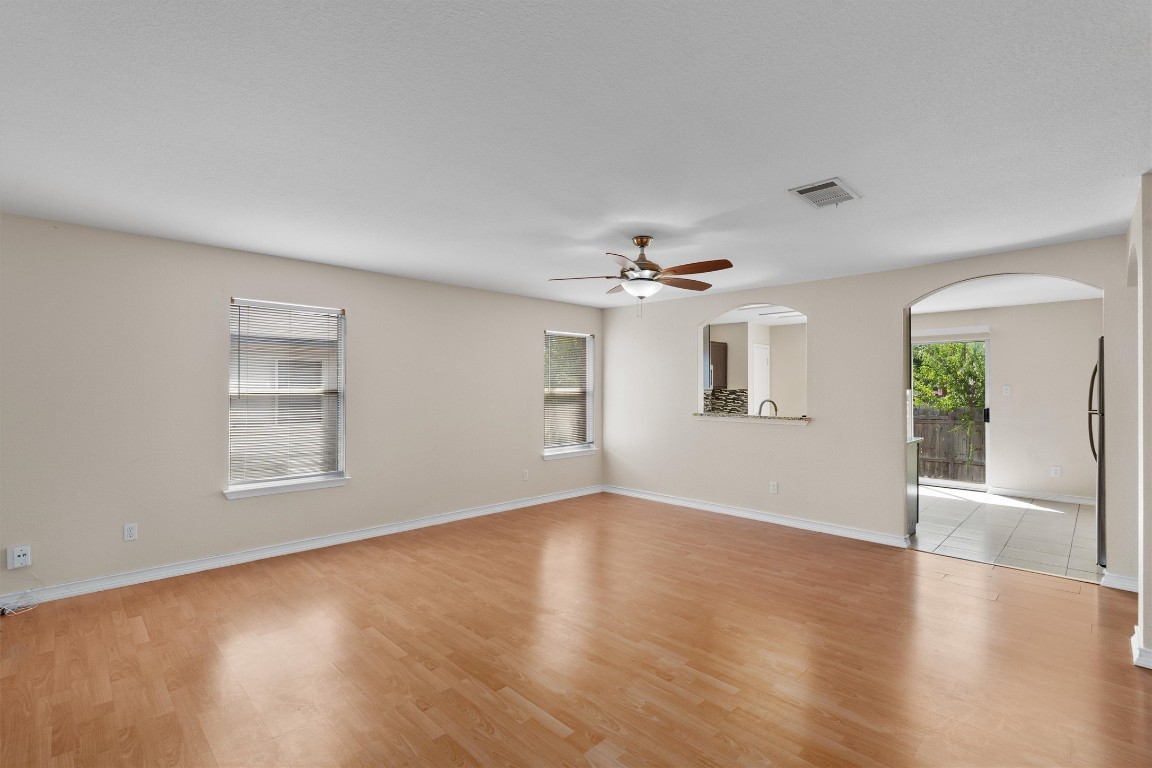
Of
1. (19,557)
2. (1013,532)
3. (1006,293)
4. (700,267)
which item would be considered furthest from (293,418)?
(1006,293)

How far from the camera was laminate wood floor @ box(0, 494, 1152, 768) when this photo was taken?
2.09m

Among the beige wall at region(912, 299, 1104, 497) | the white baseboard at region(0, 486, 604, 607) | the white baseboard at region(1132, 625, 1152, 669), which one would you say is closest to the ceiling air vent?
the white baseboard at region(1132, 625, 1152, 669)

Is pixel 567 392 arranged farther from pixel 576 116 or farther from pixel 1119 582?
pixel 1119 582

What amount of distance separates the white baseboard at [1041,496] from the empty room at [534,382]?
0.24ft

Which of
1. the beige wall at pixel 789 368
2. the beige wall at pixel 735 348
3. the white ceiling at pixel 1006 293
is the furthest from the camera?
the beige wall at pixel 789 368

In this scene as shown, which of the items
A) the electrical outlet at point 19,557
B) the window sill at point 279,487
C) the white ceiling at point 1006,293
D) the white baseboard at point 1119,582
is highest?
the white ceiling at point 1006,293

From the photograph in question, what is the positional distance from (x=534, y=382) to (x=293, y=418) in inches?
108

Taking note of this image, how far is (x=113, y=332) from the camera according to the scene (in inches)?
147

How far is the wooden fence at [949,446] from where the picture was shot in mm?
7426

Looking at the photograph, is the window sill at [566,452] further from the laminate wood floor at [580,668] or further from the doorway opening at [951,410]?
the doorway opening at [951,410]

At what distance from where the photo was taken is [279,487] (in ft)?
14.6

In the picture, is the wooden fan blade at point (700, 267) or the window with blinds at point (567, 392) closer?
the wooden fan blade at point (700, 267)

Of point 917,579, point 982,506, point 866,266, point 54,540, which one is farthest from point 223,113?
point 982,506

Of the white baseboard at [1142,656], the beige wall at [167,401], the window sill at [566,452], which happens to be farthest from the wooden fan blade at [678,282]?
the window sill at [566,452]
